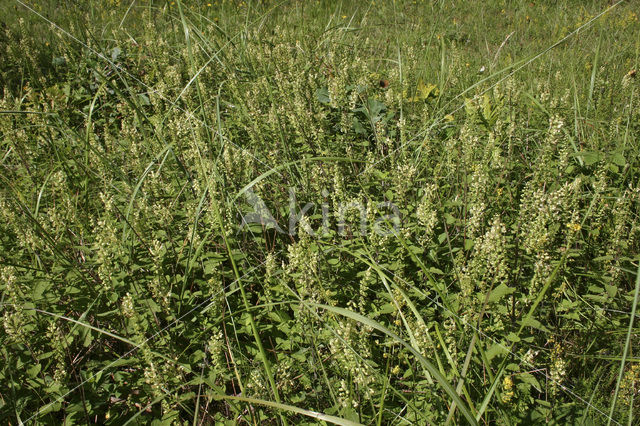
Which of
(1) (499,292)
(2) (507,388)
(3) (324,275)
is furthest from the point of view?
(3) (324,275)

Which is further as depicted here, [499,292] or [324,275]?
[324,275]

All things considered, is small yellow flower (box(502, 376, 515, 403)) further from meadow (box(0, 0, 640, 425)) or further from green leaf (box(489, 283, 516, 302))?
green leaf (box(489, 283, 516, 302))

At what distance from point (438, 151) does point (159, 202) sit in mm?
1745

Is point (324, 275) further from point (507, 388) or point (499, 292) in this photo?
point (507, 388)

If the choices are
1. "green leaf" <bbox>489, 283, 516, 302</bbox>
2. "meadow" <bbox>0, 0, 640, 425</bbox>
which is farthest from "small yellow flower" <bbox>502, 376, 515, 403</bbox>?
"green leaf" <bbox>489, 283, 516, 302</bbox>

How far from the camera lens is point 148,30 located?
3859 mm

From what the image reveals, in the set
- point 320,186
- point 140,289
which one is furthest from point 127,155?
point 320,186

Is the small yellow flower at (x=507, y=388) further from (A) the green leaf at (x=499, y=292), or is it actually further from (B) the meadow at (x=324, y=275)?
(A) the green leaf at (x=499, y=292)

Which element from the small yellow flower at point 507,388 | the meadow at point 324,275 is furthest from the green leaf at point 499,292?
the small yellow flower at point 507,388

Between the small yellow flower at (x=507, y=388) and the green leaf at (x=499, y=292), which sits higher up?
the green leaf at (x=499, y=292)

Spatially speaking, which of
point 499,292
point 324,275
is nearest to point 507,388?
point 499,292

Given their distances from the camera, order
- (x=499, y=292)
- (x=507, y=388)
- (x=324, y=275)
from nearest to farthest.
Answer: (x=507, y=388) < (x=499, y=292) < (x=324, y=275)

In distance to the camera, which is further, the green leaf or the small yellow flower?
the green leaf

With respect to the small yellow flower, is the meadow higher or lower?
higher
